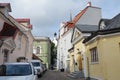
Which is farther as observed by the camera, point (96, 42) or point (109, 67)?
point (96, 42)

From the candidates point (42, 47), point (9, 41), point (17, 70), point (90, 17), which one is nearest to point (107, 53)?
point (17, 70)

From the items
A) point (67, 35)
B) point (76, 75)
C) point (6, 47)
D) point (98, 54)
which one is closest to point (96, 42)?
point (98, 54)

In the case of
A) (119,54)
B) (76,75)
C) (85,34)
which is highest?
(85,34)

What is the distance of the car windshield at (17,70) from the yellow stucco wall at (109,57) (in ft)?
23.1

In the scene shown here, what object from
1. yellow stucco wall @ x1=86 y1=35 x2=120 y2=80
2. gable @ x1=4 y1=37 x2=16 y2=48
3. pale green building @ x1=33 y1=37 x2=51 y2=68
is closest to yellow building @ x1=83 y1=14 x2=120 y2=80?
yellow stucco wall @ x1=86 y1=35 x2=120 y2=80

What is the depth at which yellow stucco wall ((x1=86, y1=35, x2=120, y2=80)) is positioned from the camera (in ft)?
48.9

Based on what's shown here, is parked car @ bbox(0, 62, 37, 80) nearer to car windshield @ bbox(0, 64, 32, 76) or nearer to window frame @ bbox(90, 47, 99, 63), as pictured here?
car windshield @ bbox(0, 64, 32, 76)

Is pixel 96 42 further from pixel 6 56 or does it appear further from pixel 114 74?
pixel 6 56

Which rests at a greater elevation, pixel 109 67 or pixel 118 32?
pixel 118 32

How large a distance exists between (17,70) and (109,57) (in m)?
7.80

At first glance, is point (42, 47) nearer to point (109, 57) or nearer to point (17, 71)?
point (109, 57)

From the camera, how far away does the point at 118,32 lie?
14836 mm

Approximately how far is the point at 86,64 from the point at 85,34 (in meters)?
3.35

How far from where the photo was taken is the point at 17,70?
35.0 feet
